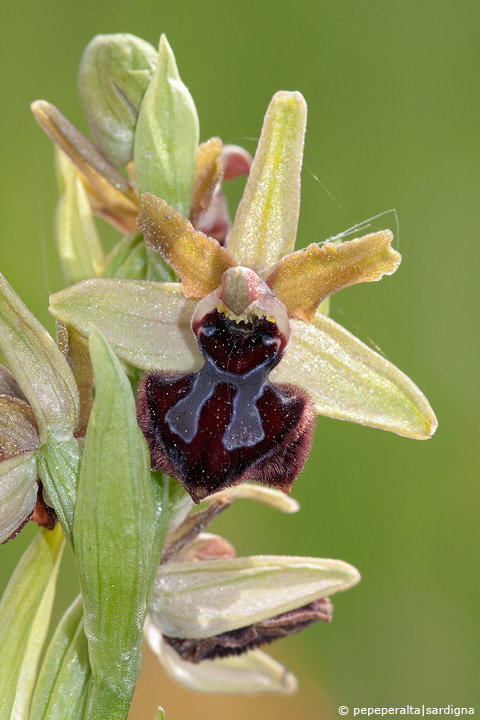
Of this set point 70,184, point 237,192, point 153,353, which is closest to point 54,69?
point 237,192

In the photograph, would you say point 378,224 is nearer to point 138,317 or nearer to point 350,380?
point 350,380

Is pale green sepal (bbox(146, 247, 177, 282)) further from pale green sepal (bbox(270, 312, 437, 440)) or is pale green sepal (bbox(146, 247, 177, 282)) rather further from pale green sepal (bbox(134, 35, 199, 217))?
pale green sepal (bbox(270, 312, 437, 440))

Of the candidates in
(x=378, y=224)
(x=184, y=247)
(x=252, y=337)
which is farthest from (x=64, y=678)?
(x=378, y=224)

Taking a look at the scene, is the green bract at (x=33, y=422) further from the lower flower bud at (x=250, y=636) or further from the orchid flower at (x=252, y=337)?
the lower flower bud at (x=250, y=636)

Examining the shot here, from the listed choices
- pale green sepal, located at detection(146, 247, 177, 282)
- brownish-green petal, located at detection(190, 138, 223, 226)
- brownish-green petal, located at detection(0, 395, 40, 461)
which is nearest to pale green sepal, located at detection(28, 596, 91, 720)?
brownish-green petal, located at detection(0, 395, 40, 461)

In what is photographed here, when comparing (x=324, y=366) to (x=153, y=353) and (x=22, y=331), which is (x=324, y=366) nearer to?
(x=153, y=353)

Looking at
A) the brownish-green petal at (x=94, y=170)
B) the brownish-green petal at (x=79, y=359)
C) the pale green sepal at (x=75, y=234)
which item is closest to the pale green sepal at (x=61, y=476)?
the brownish-green petal at (x=79, y=359)
